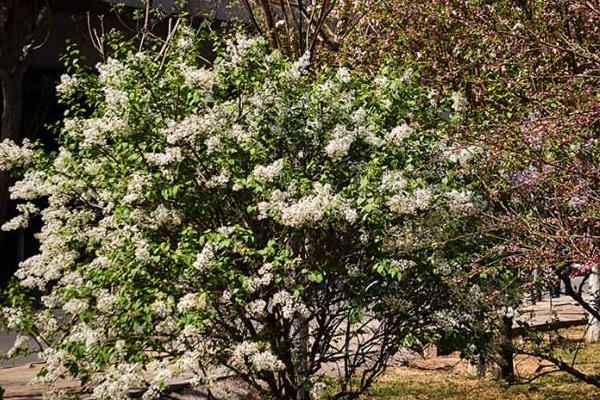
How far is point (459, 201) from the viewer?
21.4ft

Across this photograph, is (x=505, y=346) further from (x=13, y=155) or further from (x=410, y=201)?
(x=13, y=155)

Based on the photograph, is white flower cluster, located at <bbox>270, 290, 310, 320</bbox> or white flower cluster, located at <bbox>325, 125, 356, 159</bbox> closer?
white flower cluster, located at <bbox>270, 290, 310, 320</bbox>

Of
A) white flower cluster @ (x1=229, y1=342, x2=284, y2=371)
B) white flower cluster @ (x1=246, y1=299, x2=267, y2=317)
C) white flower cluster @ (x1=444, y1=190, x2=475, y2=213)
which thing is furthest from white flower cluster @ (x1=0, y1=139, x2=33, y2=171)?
white flower cluster @ (x1=444, y1=190, x2=475, y2=213)

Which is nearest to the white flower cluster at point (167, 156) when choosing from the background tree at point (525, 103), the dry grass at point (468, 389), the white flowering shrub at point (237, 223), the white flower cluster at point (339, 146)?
Answer: the white flowering shrub at point (237, 223)

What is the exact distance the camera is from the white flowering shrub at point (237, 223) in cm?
598

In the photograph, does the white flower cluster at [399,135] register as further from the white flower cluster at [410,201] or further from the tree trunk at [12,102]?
the tree trunk at [12,102]

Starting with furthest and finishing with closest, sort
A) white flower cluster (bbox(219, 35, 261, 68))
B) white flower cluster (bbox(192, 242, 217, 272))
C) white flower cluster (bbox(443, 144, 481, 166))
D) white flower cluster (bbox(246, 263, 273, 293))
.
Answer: white flower cluster (bbox(443, 144, 481, 166)) → white flower cluster (bbox(219, 35, 261, 68)) → white flower cluster (bbox(246, 263, 273, 293)) → white flower cluster (bbox(192, 242, 217, 272))

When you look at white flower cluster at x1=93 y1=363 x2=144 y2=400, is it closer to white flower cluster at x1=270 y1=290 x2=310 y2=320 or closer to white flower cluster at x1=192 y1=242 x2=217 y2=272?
white flower cluster at x1=192 y1=242 x2=217 y2=272

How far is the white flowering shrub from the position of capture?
5.98 metres

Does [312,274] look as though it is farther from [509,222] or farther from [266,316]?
[509,222]

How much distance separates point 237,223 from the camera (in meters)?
6.59

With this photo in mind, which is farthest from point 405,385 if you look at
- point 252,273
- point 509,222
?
point 252,273

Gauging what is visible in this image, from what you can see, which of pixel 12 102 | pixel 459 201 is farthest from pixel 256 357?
pixel 12 102

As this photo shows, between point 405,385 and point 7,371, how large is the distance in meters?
5.10
